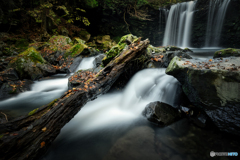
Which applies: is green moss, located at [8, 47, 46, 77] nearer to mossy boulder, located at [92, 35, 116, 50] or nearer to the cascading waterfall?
mossy boulder, located at [92, 35, 116, 50]

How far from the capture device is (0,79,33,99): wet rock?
16.8 ft

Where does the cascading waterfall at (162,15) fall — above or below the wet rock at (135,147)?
above

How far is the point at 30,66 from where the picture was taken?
21.9ft

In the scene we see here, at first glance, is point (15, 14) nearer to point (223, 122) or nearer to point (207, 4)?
point (223, 122)

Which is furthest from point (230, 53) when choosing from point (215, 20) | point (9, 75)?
point (215, 20)

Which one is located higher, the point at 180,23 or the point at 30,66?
the point at 180,23

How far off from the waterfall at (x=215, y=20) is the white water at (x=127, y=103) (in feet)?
46.3

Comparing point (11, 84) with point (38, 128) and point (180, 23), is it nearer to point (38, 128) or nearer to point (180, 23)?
point (38, 128)

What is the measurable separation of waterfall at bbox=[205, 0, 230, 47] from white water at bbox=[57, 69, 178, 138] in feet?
46.3

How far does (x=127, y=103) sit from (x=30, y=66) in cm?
603

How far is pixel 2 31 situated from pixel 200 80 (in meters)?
16.0

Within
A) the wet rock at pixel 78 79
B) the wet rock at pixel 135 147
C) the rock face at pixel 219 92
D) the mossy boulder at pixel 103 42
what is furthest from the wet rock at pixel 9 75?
the mossy boulder at pixel 103 42

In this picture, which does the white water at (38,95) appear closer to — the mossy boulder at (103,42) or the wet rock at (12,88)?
the wet rock at (12,88)

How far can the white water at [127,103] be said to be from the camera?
142 inches
